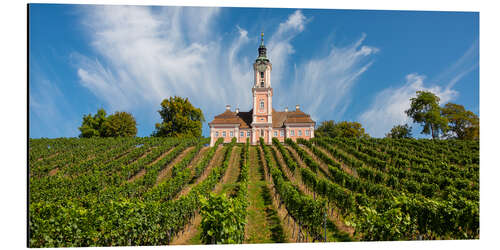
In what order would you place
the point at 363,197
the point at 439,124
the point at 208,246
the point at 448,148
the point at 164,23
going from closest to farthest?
the point at 208,246
the point at 164,23
the point at 363,197
the point at 448,148
the point at 439,124

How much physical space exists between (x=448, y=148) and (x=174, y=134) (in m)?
31.3

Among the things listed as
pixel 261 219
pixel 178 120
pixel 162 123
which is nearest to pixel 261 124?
pixel 178 120

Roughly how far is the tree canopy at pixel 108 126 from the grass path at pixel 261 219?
90.5 feet

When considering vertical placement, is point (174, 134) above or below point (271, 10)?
below

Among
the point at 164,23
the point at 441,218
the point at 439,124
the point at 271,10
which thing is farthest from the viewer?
the point at 439,124

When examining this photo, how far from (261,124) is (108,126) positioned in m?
22.1

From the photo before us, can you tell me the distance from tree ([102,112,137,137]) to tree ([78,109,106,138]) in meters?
1.08

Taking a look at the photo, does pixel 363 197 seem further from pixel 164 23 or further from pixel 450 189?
pixel 164 23

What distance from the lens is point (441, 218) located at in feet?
18.3

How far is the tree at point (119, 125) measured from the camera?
108 ft

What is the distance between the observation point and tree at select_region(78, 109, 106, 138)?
3328 centimetres

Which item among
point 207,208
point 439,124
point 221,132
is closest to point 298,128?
point 221,132

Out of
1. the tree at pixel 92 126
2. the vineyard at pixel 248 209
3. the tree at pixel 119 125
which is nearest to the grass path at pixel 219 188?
the vineyard at pixel 248 209

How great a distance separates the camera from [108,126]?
107 feet
